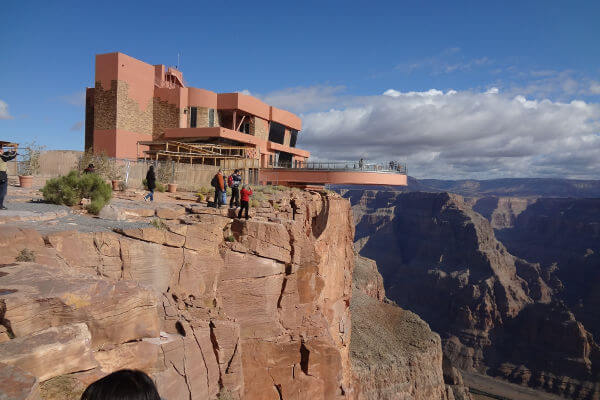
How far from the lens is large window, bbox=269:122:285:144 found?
3967cm

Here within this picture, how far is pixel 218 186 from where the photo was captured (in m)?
15.1

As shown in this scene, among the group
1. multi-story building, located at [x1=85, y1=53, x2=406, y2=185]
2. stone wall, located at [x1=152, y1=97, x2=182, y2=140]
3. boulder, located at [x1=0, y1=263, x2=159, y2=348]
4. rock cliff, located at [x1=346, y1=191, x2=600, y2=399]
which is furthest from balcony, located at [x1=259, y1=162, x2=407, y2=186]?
rock cliff, located at [x1=346, y1=191, x2=600, y2=399]

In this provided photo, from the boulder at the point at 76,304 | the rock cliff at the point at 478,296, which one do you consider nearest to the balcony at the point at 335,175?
the boulder at the point at 76,304

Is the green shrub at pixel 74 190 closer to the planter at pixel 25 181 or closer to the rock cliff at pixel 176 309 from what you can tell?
the rock cliff at pixel 176 309

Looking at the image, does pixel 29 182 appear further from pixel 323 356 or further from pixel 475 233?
pixel 475 233

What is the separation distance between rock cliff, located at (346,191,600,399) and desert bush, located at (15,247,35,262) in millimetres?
86151

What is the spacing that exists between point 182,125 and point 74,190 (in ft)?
71.7

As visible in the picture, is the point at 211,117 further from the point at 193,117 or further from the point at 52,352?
the point at 52,352

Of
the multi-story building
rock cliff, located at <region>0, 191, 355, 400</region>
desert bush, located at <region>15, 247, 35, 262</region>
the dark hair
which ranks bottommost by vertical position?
rock cliff, located at <region>0, 191, 355, 400</region>

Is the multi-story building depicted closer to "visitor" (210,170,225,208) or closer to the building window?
the building window

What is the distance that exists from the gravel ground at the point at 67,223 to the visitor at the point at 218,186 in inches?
157

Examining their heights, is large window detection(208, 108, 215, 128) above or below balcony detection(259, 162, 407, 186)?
above

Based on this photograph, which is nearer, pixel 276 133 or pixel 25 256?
pixel 25 256

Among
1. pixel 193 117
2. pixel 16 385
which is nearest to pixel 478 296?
pixel 193 117
